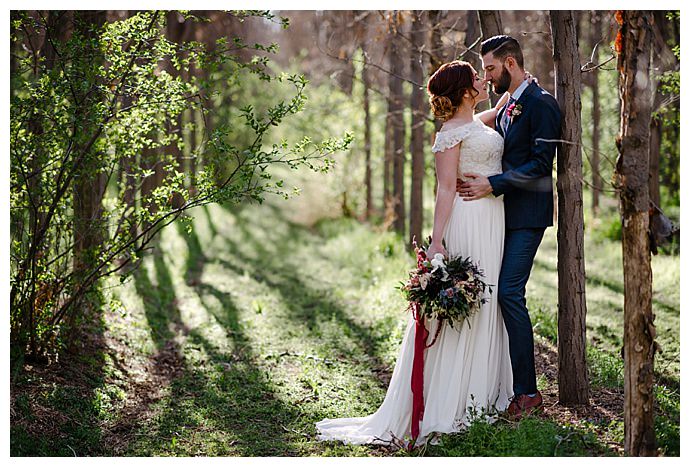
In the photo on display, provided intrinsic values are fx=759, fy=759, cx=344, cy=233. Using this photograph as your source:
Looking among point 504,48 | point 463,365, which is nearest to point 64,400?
point 463,365

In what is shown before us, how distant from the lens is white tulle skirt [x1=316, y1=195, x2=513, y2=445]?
493cm

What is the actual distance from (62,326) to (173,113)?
77.6 inches

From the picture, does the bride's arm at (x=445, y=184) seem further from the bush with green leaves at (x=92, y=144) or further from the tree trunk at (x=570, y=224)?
the bush with green leaves at (x=92, y=144)

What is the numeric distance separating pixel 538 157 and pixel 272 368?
356 cm

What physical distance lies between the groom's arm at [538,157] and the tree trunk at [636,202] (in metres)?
0.83

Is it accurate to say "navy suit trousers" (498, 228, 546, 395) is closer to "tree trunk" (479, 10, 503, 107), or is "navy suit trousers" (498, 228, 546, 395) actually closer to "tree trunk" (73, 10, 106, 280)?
"tree trunk" (479, 10, 503, 107)

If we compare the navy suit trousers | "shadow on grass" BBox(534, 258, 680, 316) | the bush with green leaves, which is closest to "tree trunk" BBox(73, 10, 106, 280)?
the bush with green leaves

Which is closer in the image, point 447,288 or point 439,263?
point 447,288

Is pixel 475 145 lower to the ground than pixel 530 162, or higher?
higher

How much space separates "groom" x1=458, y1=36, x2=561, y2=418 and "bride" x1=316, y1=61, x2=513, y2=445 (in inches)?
3.5

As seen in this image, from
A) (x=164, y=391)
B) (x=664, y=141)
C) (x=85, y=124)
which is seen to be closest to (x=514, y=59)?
(x=85, y=124)

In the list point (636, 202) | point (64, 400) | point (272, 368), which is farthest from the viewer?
point (272, 368)

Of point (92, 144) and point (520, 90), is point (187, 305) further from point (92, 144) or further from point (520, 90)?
point (520, 90)

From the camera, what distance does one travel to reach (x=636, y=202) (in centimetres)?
385
